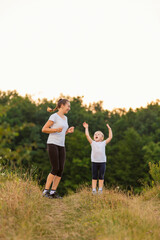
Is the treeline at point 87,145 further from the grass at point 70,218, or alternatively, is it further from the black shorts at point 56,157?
the grass at point 70,218

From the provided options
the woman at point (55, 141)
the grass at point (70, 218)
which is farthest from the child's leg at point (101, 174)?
the woman at point (55, 141)

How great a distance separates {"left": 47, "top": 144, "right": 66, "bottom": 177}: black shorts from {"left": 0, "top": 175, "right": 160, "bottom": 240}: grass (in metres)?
0.68

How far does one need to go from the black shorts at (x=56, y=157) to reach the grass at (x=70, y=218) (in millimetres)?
680

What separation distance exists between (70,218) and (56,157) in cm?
136

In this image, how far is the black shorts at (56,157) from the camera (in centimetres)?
616

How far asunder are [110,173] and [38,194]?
25984 mm

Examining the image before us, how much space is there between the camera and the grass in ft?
14.2

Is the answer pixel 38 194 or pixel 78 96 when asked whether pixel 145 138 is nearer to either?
pixel 78 96

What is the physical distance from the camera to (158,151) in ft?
99.6

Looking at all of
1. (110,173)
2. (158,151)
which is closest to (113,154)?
(110,173)

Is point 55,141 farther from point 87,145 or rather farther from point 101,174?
point 87,145

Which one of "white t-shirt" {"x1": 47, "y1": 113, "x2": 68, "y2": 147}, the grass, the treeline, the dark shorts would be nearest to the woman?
"white t-shirt" {"x1": 47, "y1": 113, "x2": 68, "y2": 147}

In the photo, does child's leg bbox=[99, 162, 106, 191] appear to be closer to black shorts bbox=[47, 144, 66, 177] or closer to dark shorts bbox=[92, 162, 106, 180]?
dark shorts bbox=[92, 162, 106, 180]

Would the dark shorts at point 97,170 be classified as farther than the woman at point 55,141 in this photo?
Yes
